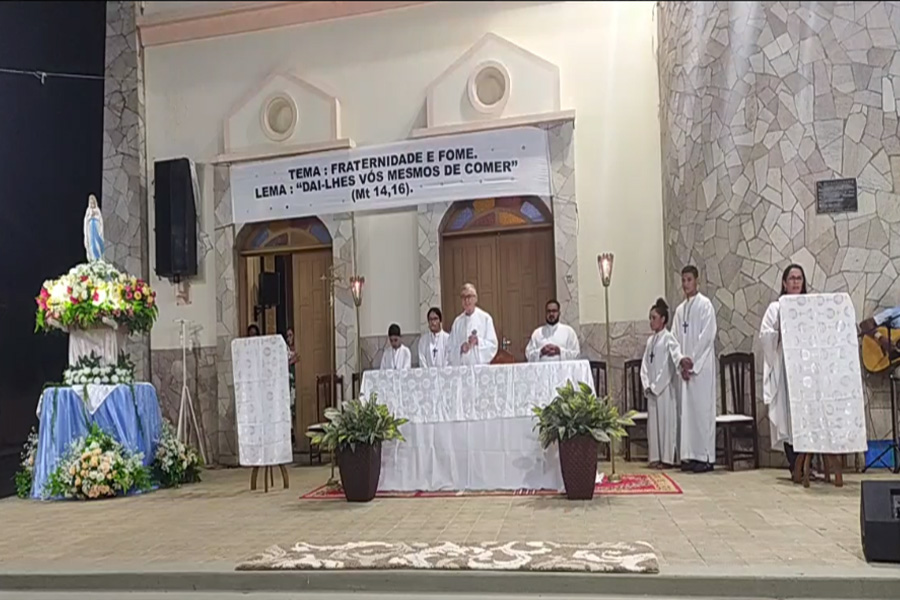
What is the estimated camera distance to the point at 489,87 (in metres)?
8.14

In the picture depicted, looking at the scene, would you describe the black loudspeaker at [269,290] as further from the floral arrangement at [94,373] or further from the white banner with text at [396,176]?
the floral arrangement at [94,373]

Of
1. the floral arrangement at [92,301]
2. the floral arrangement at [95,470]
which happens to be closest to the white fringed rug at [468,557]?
the floral arrangement at [95,470]

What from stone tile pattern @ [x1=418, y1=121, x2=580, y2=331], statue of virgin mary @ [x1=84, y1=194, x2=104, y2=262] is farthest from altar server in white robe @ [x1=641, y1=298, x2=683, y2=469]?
statue of virgin mary @ [x1=84, y1=194, x2=104, y2=262]

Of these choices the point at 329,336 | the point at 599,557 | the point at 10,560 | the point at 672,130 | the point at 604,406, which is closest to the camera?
the point at 599,557

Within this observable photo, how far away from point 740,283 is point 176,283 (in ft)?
18.8

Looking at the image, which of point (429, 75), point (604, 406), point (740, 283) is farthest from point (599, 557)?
point (429, 75)

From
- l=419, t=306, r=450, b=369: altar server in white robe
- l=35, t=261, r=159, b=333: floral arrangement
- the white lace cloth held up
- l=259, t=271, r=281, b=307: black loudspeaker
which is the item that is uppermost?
l=259, t=271, r=281, b=307: black loudspeaker

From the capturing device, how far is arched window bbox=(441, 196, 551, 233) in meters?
8.08

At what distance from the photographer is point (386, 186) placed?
27.1 feet

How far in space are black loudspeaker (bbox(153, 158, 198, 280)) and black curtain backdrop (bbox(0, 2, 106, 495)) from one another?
74 centimetres

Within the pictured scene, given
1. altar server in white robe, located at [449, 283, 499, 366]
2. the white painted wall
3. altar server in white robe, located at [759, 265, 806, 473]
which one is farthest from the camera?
the white painted wall

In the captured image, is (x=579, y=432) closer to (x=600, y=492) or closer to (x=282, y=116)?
(x=600, y=492)

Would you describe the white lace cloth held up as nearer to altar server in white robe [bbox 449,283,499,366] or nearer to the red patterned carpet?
the red patterned carpet

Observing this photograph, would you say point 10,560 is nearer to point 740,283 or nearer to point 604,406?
point 604,406
